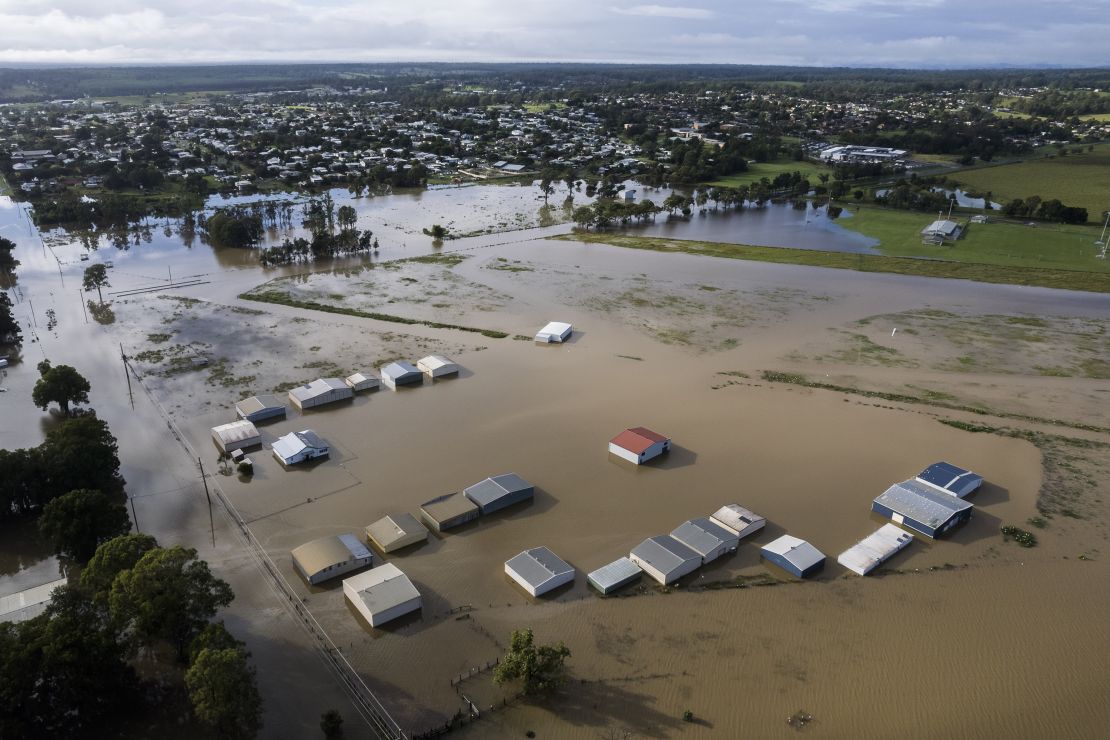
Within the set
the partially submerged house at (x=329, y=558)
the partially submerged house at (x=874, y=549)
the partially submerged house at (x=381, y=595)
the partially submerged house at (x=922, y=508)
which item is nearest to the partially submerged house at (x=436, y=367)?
the partially submerged house at (x=329, y=558)

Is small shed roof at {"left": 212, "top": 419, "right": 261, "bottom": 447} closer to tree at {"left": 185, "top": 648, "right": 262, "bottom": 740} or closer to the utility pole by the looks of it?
the utility pole

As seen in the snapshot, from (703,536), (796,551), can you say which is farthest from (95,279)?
(796,551)

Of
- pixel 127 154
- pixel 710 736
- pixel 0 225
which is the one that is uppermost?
pixel 127 154

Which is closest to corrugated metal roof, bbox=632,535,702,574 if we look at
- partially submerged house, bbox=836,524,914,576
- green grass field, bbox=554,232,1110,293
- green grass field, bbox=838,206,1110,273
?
partially submerged house, bbox=836,524,914,576

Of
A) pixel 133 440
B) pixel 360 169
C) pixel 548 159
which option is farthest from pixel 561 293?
pixel 548 159

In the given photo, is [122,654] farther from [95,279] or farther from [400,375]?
[95,279]

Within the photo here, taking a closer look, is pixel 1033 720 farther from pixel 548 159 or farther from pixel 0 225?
pixel 548 159
